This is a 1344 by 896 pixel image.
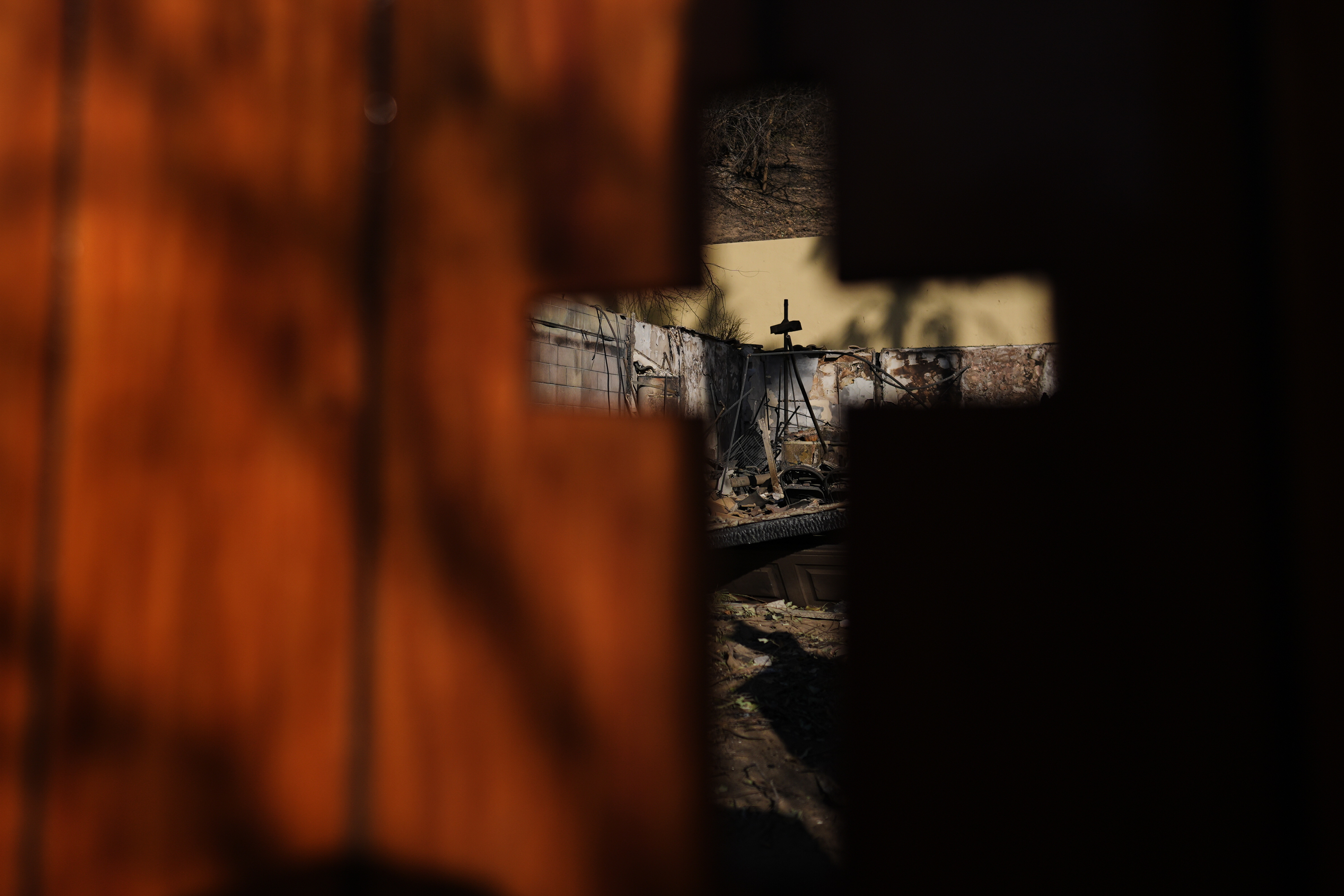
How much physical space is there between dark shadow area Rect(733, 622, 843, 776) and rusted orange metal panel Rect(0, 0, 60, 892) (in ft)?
9.66

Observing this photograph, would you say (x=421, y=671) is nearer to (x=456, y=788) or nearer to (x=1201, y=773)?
(x=456, y=788)

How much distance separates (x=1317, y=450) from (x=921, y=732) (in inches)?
11.2

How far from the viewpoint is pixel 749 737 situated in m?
3.47

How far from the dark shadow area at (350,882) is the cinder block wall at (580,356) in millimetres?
7509

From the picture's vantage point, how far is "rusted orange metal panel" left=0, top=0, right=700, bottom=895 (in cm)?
55

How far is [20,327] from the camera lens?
0.65m

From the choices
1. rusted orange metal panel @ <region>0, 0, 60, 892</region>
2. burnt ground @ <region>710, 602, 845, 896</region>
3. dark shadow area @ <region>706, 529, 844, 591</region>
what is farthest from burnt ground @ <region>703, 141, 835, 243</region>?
rusted orange metal panel @ <region>0, 0, 60, 892</region>

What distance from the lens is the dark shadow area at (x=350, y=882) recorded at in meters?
0.57

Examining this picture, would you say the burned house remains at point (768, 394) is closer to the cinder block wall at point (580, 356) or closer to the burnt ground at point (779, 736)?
the cinder block wall at point (580, 356)

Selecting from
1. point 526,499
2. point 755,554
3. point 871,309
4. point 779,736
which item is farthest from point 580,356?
point 526,499

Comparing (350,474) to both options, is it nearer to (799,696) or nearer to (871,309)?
(799,696)

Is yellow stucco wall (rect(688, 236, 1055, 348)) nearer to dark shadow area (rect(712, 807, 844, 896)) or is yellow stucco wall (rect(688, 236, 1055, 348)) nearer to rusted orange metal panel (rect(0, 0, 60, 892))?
rusted orange metal panel (rect(0, 0, 60, 892))

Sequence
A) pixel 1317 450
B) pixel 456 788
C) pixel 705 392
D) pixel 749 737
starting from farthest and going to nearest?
pixel 705 392 < pixel 749 737 < pixel 456 788 < pixel 1317 450

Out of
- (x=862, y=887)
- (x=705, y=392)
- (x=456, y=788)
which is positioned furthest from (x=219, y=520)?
(x=705, y=392)
